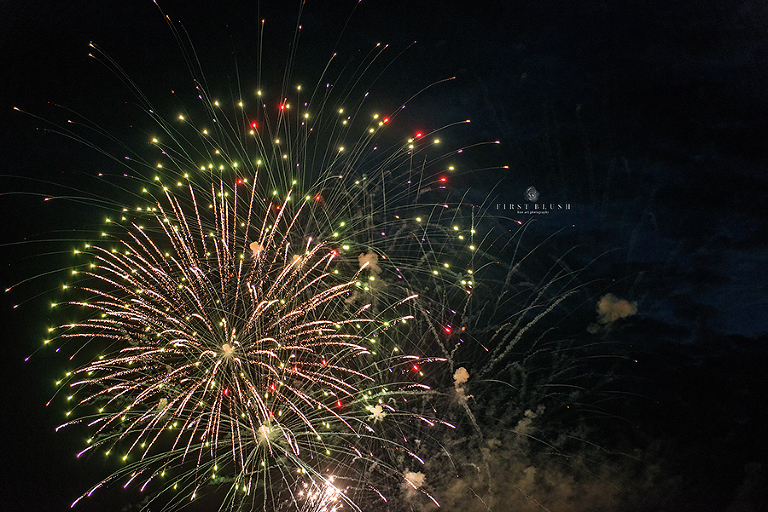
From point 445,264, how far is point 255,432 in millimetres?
4677

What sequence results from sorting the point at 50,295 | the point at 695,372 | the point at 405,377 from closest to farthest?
the point at 405,377 → the point at 50,295 → the point at 695,372

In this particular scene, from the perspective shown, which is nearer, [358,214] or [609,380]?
[358,214]

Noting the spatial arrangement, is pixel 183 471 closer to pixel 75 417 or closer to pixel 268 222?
pixel 75 417

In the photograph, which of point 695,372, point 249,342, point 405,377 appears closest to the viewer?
point 249,342

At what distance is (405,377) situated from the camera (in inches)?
263

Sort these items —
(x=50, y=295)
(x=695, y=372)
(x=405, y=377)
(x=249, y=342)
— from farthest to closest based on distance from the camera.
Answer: (x=695, y=372)
(x=50, y=295)
(x=405, y=377)
(x=249, y=342)

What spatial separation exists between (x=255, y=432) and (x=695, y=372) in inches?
372

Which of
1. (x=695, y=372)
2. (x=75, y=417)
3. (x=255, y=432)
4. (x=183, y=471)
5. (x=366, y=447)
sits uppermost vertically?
(x=75, y=417)

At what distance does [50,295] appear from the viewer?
23.4 feet

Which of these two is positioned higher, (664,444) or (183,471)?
(183,471)

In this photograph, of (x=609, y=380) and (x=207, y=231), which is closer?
(x=207, y=231)

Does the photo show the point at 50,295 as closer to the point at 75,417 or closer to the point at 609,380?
the point at 75,417

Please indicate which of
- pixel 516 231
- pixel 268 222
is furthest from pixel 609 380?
pixel 268 222

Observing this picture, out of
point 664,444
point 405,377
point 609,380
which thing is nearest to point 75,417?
point 405,377
